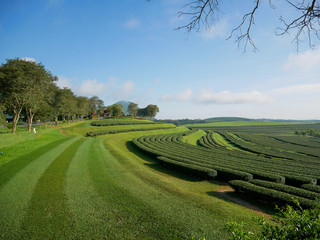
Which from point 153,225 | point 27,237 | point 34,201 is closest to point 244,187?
point 153,225

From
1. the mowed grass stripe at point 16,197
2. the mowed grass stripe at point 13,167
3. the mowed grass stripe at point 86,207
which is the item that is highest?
the mowed grass stripe at point 13,167

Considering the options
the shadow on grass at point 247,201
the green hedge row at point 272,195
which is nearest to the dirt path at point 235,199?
the shadow on grass at point 247,201

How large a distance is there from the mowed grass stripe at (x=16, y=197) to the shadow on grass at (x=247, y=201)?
1071 cm

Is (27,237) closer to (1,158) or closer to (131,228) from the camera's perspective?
(131,228)

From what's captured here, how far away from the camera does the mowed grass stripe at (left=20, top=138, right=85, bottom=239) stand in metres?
5.61

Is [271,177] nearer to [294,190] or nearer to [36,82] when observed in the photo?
[294,190]

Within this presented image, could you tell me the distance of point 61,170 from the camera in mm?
11797

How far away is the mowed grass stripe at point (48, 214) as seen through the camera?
561cm

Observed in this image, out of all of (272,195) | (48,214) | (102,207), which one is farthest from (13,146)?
(272,195)

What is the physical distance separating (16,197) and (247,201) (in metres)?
13.3

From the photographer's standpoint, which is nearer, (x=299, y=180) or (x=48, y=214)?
(x=48, y=214)

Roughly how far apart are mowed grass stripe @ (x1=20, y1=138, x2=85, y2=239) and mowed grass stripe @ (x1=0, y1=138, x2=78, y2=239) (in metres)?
0.26

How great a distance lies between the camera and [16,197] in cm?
773

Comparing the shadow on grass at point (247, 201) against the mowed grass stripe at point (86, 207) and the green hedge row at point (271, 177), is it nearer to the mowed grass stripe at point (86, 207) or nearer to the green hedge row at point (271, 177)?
the green hedge row at point (271, 177)
